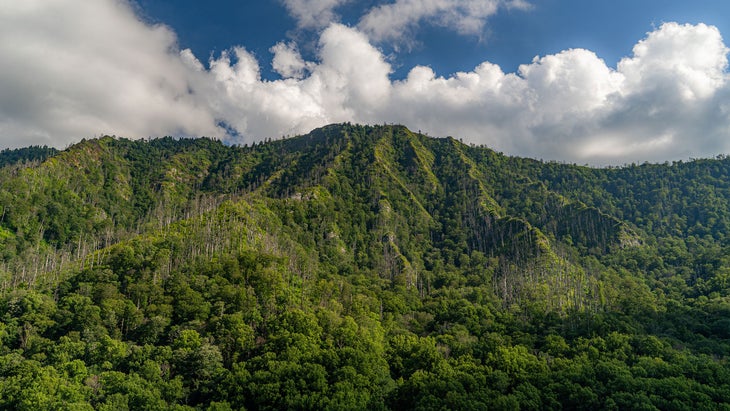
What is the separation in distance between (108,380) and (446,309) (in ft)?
385

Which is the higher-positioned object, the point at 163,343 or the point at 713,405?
the point at 163,343

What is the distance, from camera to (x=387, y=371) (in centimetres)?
10306

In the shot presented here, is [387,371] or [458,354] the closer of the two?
[387,371]

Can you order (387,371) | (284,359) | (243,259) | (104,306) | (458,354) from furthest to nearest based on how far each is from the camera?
(243,259), (458,354), (104,306), (387,371), (284,359)

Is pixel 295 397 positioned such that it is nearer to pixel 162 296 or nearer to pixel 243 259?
pixel 162 296

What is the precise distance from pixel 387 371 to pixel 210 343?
44.3 m

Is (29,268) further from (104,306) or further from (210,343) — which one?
(210,343)

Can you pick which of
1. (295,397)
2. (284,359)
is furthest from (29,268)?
(295,397)

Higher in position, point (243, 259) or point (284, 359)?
point (243, 259)

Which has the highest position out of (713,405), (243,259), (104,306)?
(243,259)

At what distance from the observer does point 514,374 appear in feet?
328

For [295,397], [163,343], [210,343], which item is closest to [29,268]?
[163,343]

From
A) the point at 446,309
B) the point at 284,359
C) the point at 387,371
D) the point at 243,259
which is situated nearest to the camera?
the point at 284,359

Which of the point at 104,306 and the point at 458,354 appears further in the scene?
the point at 458,354
